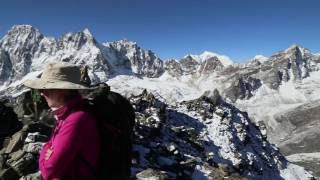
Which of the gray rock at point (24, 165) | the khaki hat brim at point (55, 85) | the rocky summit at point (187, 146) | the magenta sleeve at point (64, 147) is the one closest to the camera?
the magenta sleeve at point (64, 147)

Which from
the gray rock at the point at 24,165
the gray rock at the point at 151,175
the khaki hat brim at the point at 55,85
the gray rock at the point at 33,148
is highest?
the khaki hat brim at the point at 55,85

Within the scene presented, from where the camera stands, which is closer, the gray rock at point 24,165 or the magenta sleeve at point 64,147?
the magenta sleeve at point 64,147

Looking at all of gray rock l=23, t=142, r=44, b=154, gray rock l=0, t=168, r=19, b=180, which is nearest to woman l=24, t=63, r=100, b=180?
gray rock l=0, t=168, r=19, b=180

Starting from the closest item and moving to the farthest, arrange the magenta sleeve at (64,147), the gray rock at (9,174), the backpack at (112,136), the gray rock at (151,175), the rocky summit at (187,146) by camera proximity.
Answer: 1. the magenta sleeve at (64,147)
2. the backpack at (112,136)
3. the gray rock at (9,174)
4. the rocky summit at (187,146)
5. the gray rock at (151,175)

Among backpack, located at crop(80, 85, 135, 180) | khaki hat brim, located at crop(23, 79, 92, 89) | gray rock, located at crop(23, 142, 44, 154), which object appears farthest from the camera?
gray rock, located at crop(23, 142, 44, 154)

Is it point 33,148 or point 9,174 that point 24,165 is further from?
point 33,148

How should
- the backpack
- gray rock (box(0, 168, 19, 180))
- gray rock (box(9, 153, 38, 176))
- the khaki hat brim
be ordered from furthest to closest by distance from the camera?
1. gray rock (box(0, 168, 19, 180))
2. gray rock (box(9, 153, 38, 176))
3. the backpack
4. the khaki hat brim

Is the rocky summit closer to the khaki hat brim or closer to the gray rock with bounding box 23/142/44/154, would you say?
the gray rock with bounding box 23/142/44/154

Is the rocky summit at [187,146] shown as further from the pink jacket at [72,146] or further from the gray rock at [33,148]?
the pink jacket at [72,146]

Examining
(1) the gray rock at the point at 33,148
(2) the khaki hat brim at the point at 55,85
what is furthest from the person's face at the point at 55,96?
(1) the gray rock at the point at 33,148
